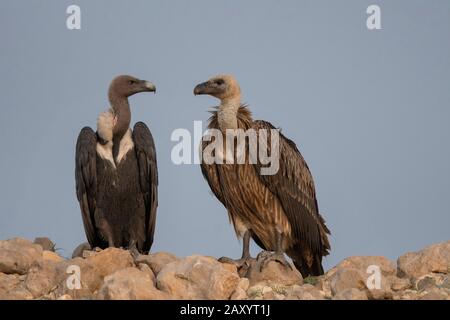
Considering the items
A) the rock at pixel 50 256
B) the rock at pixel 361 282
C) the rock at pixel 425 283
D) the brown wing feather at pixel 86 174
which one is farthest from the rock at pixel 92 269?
the rock at pixel 425 283

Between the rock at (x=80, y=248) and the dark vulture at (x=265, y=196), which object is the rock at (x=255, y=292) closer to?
the dark vulture at (x=265, y=196)

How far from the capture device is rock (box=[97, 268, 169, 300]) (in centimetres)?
1290

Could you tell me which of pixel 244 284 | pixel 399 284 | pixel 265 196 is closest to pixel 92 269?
pixel 244 284

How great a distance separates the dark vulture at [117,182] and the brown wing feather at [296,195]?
190 centimetres

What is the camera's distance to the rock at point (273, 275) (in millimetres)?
15258

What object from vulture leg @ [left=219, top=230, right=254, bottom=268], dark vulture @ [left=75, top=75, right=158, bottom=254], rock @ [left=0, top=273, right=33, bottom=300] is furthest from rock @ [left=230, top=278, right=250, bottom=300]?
dark vulture @ [left=75, top=75, right=158, bottom=254]

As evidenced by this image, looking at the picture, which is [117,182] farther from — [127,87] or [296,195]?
[296,195]

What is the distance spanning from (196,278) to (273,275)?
2.08 metres

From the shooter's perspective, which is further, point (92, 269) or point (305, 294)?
point (92, 269)

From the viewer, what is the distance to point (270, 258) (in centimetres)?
1562

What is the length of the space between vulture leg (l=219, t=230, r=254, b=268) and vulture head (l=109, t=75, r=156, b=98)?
298 cm

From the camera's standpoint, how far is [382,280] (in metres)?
13.5
